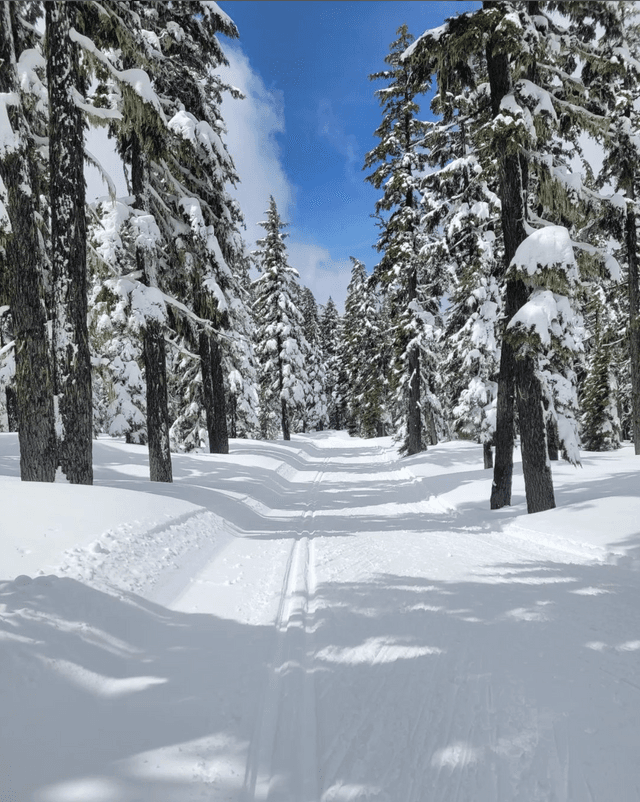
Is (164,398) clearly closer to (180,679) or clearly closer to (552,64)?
(180,679)

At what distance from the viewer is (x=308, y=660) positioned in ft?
12.9

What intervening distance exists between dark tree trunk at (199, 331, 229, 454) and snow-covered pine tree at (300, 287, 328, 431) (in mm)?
29734

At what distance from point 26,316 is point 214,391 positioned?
1140 cm

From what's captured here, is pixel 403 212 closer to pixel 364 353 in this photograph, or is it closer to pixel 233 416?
pixel 233 416

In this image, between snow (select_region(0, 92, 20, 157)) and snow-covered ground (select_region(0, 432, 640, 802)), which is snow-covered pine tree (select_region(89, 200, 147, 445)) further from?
snow-covered ground (select_region(0, 432, 640, 802))

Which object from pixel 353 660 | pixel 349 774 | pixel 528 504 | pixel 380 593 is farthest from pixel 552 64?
pixel 349 774

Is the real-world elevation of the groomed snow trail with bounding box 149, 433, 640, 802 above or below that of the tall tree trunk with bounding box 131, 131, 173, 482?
below

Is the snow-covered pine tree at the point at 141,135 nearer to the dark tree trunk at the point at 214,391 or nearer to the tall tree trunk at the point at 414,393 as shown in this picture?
the dark tree trunk at the point at 214,391

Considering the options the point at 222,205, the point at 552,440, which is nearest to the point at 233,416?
the point at 222,205

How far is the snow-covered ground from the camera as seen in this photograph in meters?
2.67

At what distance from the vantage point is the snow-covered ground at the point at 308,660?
2672mm

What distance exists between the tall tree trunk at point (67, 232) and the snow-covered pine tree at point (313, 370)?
40883 mm

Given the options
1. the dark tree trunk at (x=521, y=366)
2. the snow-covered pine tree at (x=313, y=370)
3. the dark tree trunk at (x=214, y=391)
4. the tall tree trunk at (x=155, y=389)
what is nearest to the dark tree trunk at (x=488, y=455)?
the dark tree trunk at (x=521, y=366)

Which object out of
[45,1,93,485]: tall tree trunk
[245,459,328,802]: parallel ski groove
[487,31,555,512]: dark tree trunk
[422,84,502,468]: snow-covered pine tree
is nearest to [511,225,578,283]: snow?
[487,31,555,512]: dark tree trunk
